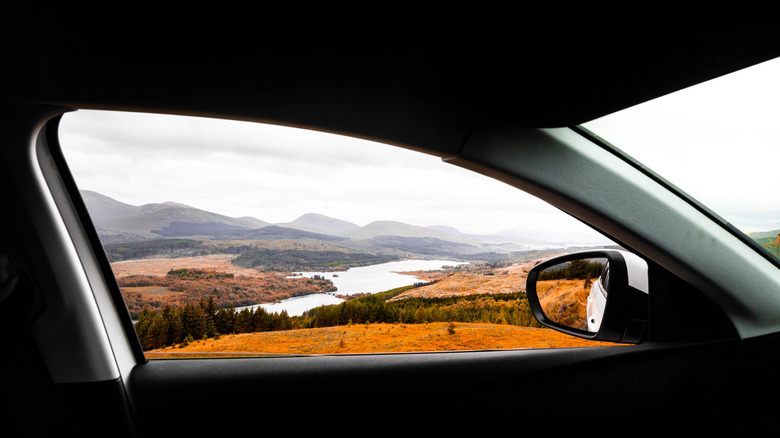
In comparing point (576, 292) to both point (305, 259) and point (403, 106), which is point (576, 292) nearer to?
point (403, 106)

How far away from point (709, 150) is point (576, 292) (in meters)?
0.89

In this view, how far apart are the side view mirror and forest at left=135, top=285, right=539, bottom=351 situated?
352 mm

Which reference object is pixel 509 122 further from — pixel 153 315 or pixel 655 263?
pixel 153 315

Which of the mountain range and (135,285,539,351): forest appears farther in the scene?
the mountain range

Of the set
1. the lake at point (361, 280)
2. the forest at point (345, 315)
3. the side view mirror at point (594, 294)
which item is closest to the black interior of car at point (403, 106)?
the side view mirror at point (594, 294)

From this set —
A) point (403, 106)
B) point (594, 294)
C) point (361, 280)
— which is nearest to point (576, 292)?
point (594, 294)

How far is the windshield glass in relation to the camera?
1593 millimetres

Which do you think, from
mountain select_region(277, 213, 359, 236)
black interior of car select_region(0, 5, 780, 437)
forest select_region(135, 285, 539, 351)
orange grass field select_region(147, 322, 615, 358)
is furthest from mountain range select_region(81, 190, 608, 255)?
black interior of car select_region(0, 5, 780, 437)

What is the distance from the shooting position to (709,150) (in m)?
1.69

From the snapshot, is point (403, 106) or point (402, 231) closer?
point (403, 106)

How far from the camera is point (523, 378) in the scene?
2.08 meters

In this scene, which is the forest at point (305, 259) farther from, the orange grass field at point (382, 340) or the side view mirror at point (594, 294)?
the side view mirror at point (594, 294)

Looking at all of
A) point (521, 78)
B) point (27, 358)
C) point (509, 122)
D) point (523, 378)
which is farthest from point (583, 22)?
point (27, 358)

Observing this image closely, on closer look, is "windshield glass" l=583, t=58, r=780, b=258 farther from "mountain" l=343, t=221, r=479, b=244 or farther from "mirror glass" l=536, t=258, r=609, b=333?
"mountain" l=343, t=221, r=479, b=244
